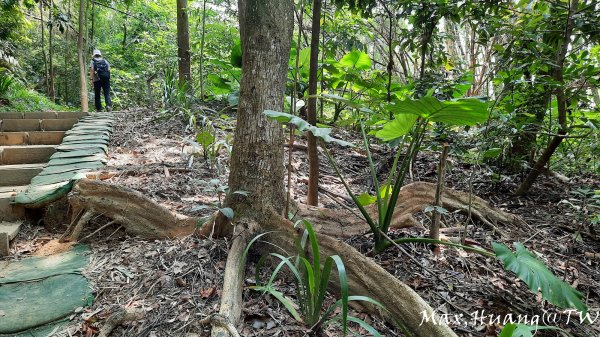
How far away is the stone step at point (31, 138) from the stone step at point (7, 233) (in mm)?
2113

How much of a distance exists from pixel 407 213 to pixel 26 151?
12.5ft

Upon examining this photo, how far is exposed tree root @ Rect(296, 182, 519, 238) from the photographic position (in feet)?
8.19

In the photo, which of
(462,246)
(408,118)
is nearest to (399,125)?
(408,118)

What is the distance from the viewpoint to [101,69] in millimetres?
7445

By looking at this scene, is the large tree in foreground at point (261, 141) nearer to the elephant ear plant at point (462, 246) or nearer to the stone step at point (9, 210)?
the elephant ear plant at point (462, 246)

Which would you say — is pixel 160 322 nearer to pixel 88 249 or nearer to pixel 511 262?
pixel 88 249

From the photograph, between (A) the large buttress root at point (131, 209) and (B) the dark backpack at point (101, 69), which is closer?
(A) the large buttress root at point (131, 209)

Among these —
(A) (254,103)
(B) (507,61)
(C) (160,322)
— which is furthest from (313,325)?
(B) (507,61)

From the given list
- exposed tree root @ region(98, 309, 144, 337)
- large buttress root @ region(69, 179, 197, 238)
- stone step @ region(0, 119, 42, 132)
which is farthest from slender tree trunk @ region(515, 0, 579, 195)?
stone step @ region(0, 119, 42, 132)

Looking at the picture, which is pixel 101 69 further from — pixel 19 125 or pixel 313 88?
pixel 313 88

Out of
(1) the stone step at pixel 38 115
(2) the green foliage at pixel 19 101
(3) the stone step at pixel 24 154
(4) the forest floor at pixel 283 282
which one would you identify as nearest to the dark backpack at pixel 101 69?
(2) the green foliage at pixel 19 101

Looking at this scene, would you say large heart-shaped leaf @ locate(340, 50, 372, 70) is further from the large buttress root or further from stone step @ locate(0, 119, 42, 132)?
stone step @ locate(0, 119, 42, 132)

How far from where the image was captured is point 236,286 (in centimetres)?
177

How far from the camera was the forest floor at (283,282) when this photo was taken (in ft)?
5.62
